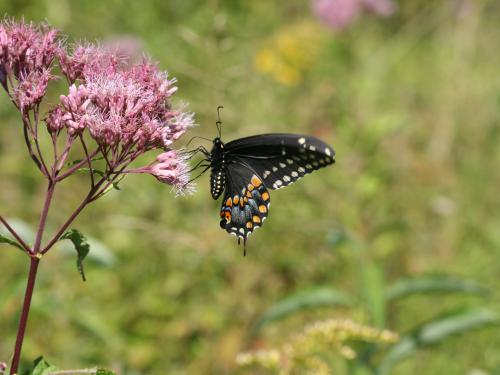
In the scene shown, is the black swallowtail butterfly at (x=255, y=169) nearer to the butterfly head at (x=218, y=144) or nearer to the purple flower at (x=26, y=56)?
the butterfly head at (x=218, y=144)

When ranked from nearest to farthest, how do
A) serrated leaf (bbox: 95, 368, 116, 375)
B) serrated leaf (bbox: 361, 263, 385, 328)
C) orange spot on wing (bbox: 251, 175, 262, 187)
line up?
serrated leaf (bbox: 95, 368, 116, 375)
orange spot on wing (bbox: 251, 175, 262, 187)
serrated leaf (bbox: 361, 263, 385, 328)

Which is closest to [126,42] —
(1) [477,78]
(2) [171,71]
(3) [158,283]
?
(2) [171,71]

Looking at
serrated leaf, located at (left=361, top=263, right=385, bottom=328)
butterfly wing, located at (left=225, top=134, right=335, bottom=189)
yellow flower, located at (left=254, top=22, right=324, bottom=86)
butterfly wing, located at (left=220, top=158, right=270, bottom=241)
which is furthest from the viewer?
yellow flower, located at (left=254, top=22, right=324, bottom=86)

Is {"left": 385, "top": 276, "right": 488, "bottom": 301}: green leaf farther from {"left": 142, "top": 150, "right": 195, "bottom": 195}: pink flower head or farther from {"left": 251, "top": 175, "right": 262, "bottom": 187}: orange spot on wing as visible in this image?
{"left": 142, "top": 150, "right": 195, "bottom": 195}: pink flower head

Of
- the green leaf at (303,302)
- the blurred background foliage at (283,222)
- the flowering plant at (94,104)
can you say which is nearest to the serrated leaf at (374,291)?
the blurred background foliage at (283,222)

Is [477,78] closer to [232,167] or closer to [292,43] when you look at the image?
[292,43]

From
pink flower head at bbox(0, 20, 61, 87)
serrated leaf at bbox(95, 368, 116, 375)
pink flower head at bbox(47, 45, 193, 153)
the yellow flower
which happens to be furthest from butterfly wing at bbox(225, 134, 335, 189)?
the yellow flower

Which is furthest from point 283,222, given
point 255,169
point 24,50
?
point 24,50
